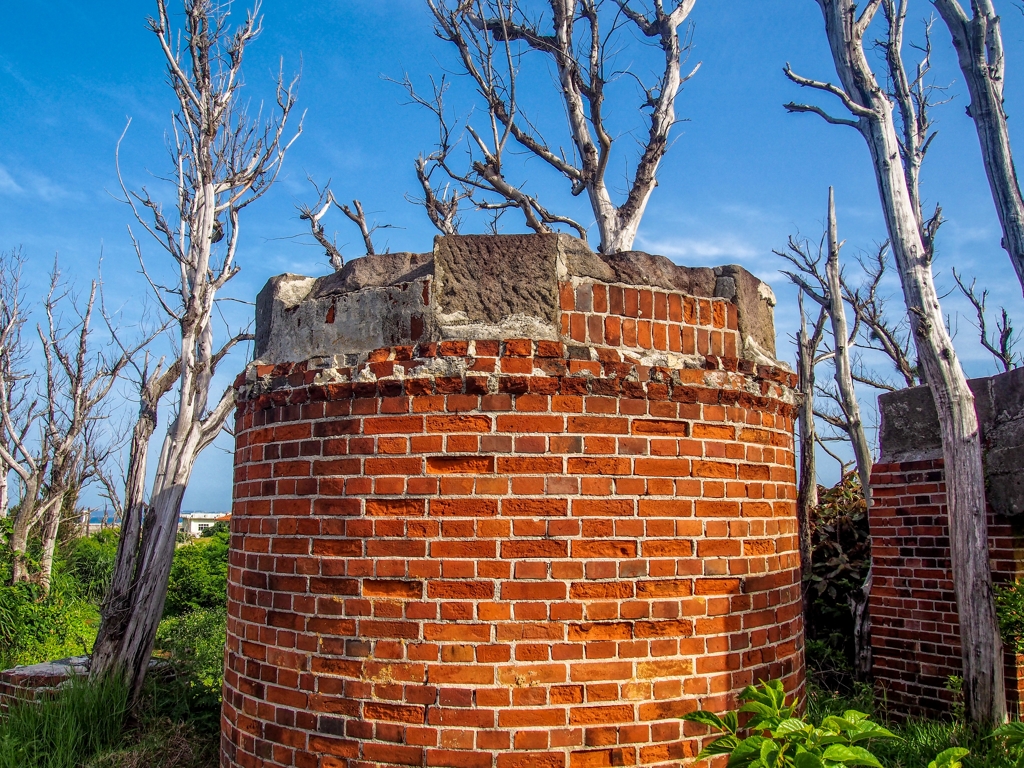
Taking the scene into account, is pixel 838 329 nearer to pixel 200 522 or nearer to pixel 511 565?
pixel 511 565

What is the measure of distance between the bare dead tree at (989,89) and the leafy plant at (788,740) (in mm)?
5300

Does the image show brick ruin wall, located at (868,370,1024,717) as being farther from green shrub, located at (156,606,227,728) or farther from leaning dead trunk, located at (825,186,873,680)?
green shrub, located at (156,606,227,728)

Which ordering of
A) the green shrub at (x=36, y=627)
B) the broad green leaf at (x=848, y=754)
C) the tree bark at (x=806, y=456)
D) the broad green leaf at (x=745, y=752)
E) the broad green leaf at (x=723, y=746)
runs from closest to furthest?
1. the broad green leaf at (x=848, y=754)
2. the broad green leaf at (x=745, y=752)
3. the broad green leaf at (x=723, y=746)
4. the tree bark at (x=806, y=456)
5. the green shrub at (x=36, y=627)

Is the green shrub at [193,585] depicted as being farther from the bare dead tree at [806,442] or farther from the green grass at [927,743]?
the green grass at [927,743]

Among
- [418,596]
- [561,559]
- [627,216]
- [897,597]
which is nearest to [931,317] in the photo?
[897,597]

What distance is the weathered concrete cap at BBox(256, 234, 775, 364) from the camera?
133 inches

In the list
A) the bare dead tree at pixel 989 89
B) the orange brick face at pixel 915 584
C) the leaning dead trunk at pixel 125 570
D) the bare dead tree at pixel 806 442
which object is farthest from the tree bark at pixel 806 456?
the leaning dead trunk at pixel 125 570

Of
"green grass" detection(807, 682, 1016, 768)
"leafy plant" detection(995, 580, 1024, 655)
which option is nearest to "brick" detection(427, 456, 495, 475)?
"green grass" detection(807, 682, 1016, 768)

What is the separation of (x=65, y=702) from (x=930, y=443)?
7.17 metres

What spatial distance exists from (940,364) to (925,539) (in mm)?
1590

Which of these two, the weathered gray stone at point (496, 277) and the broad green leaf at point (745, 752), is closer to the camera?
the broad green leaf at point (745, 752)

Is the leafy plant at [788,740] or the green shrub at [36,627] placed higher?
the leafy plant at [788,740]

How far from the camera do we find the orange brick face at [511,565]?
3033mm

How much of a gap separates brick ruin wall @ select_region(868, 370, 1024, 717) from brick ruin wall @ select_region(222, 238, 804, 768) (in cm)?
333
